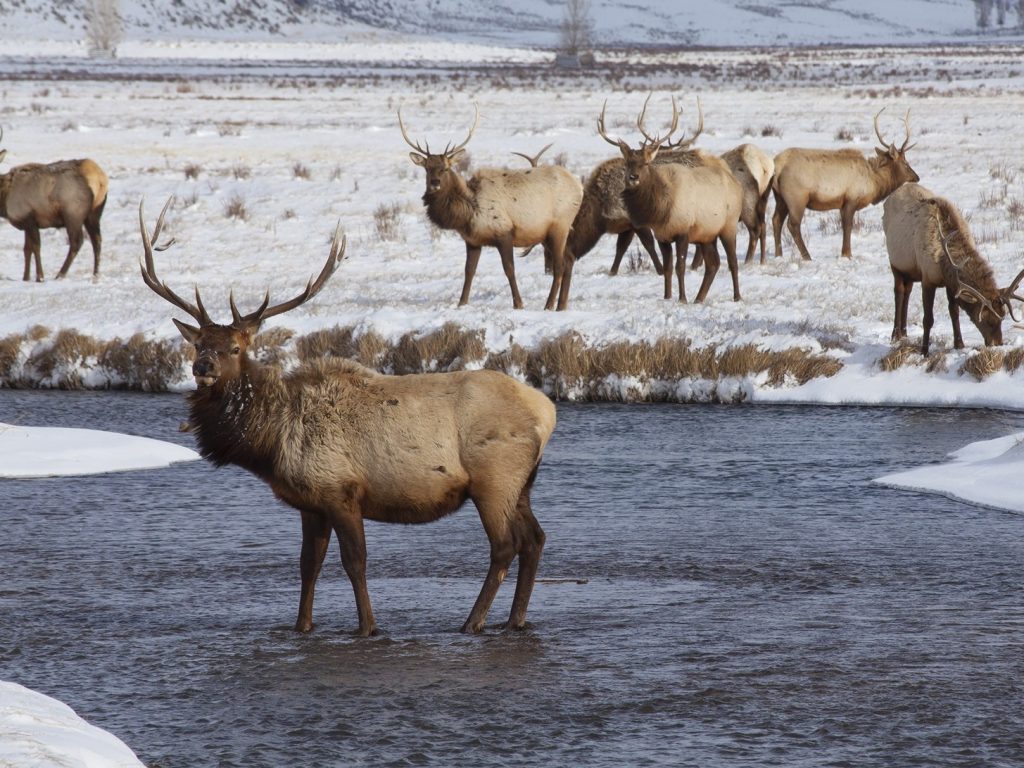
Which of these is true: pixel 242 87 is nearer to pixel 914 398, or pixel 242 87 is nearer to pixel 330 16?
pixel 914 398

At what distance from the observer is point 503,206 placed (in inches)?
645

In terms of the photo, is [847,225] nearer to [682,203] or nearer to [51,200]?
[682,203]

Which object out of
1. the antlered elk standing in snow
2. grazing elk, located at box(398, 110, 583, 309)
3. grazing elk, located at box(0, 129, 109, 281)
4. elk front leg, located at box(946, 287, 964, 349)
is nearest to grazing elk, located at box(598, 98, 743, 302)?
grazing elk, located at box(398, 110, 583, 309)

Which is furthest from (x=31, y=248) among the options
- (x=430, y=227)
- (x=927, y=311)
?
(x=927, y=311)

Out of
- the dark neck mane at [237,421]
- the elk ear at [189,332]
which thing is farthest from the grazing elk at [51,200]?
the dark neck mane at [237,421]

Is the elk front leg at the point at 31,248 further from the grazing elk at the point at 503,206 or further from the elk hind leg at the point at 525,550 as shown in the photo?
the elk hind leg at the point at 525,550

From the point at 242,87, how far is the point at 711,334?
45.7 m

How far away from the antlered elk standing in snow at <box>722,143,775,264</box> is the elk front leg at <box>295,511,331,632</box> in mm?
13363

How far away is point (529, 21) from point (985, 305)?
13852cm

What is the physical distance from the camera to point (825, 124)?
1425 inches

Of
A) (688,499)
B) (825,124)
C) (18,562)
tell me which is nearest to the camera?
(18,562)

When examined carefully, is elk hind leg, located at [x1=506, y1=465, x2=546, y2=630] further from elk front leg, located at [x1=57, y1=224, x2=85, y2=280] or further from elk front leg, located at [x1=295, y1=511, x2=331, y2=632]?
elk front leg, located at [x1=57, y1=224, x2=85, y2=280]

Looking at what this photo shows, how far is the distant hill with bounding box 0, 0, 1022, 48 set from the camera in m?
114

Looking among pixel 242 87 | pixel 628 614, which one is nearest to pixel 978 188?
pixel 628 614
